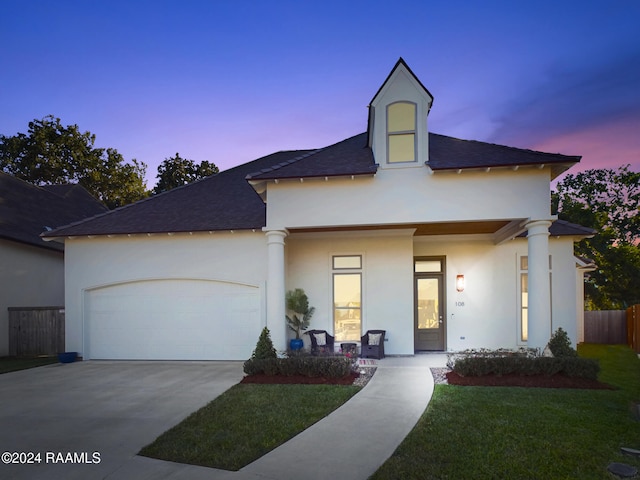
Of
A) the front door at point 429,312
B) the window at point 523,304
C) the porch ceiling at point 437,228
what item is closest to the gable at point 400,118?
the porch ceiling at point 437,228

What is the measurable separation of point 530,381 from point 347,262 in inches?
225

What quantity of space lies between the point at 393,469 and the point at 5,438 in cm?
519

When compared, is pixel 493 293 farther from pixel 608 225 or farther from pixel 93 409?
pixel 608 225

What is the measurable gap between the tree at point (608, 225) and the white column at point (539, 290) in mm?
20556

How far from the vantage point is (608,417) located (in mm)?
5562

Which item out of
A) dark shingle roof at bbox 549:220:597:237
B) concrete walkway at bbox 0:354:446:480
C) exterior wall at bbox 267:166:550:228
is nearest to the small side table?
concrete walkway at bbox 0:354:446:480

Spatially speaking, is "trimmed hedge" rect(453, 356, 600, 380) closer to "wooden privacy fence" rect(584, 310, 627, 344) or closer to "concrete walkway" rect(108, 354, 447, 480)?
"concrete walkway" rect(108, 354, 447, 480)

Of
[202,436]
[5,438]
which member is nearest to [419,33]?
[202,436]

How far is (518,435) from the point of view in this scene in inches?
191

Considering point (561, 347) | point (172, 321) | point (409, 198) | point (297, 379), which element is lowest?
point (297, 379)

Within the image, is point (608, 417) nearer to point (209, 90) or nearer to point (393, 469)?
point (393, 469)

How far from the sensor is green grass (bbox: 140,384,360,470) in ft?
14.6

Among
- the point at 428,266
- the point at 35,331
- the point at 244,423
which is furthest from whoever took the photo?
the point at 35,331

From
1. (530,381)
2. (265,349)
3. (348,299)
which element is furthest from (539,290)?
(265,349)
